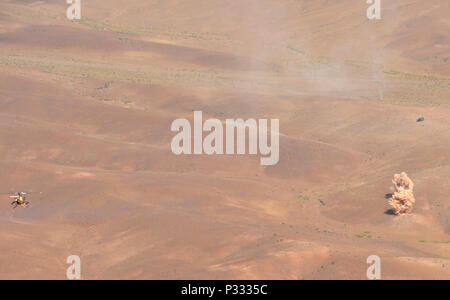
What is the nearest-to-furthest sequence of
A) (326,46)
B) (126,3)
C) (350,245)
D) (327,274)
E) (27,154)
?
(327,274), (350,245), (27,154), (326,46), (126,3)

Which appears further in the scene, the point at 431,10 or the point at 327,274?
the point at 431,10

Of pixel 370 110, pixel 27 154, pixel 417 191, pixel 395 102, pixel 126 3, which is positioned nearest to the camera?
pixel 417 191

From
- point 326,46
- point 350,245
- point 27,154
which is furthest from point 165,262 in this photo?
point 326,46

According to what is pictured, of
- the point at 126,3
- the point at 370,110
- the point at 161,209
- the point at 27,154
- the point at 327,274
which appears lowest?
the point at 327,274

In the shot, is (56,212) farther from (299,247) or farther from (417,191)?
(417,191)

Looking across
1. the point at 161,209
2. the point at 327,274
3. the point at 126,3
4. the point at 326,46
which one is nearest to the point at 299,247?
the point at 327,274

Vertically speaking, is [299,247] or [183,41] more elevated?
[183,41]

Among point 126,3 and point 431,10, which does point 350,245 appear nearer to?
point 431,10
